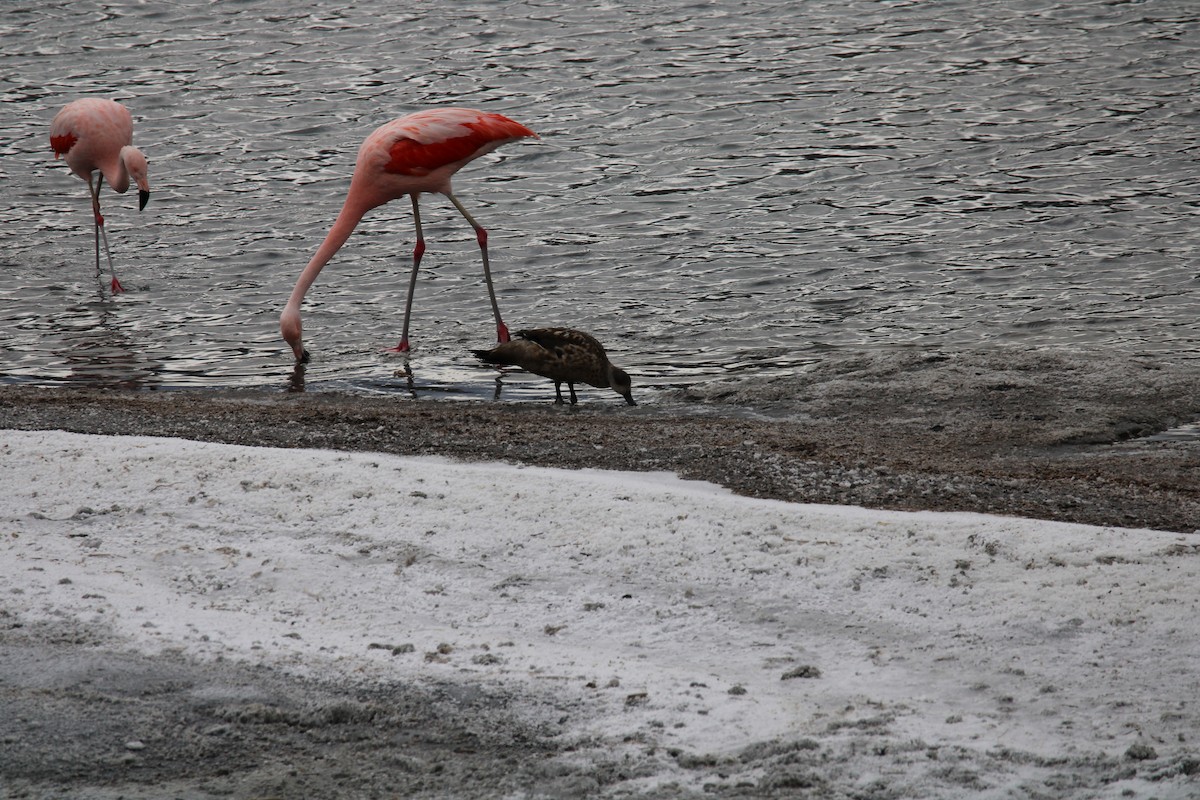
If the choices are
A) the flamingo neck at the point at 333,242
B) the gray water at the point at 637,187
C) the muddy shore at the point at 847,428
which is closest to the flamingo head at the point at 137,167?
the gray water at the point at 637,187

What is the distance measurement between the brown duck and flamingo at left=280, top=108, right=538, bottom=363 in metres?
1.77

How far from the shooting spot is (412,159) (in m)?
10.6

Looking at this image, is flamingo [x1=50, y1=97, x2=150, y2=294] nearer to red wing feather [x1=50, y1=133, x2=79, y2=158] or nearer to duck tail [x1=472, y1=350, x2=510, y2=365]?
red wing feather [x1=50, y1=133, x2=79, y2=158]

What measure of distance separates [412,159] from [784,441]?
454 centimetres

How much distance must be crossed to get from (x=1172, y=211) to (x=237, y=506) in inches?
399

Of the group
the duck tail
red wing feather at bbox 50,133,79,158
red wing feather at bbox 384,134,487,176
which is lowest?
the duck tail

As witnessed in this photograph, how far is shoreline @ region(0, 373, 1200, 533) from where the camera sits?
6.10 metres

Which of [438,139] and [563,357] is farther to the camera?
[438,139]

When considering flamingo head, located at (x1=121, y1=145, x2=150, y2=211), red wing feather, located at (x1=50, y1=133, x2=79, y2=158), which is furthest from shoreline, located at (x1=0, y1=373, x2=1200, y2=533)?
red wing feather, located at (x1=50, y1=133, x2=79, y2=158)

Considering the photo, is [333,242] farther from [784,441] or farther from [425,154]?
[784,441]

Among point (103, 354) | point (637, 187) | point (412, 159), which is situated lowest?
point (103, 354)

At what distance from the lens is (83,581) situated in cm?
485

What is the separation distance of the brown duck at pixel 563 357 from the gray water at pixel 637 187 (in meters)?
0.59

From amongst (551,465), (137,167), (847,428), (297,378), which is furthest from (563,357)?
(137,167)
